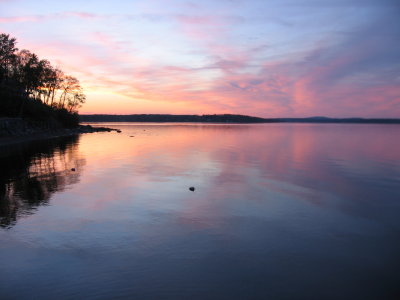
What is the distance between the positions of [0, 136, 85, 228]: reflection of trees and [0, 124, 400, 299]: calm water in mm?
155

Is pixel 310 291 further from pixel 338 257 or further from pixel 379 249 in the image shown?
pixel 379 249

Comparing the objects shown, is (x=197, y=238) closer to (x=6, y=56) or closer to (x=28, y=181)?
(x=28, y=181)

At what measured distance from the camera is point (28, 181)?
28.1 metres

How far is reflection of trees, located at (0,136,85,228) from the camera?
781 inches

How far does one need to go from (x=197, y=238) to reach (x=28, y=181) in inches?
781

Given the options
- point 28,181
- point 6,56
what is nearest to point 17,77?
point 6,56

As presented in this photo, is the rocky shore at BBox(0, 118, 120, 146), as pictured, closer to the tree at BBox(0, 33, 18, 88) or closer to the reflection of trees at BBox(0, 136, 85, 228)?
the tree at BBox(0, 33, 18, 88)

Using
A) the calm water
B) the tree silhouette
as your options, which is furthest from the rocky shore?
the calm water

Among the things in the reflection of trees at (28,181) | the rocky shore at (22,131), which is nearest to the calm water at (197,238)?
Answer: the reflection of trees at (28,181)

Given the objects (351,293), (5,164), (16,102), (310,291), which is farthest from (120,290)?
(16,102)

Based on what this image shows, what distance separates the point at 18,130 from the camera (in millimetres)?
73188

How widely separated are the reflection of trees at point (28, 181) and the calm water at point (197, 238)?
6.1 inches

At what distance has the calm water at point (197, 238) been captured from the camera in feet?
37.3

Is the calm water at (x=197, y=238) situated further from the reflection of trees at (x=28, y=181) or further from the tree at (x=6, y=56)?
the tree at (x=6, y=56)
